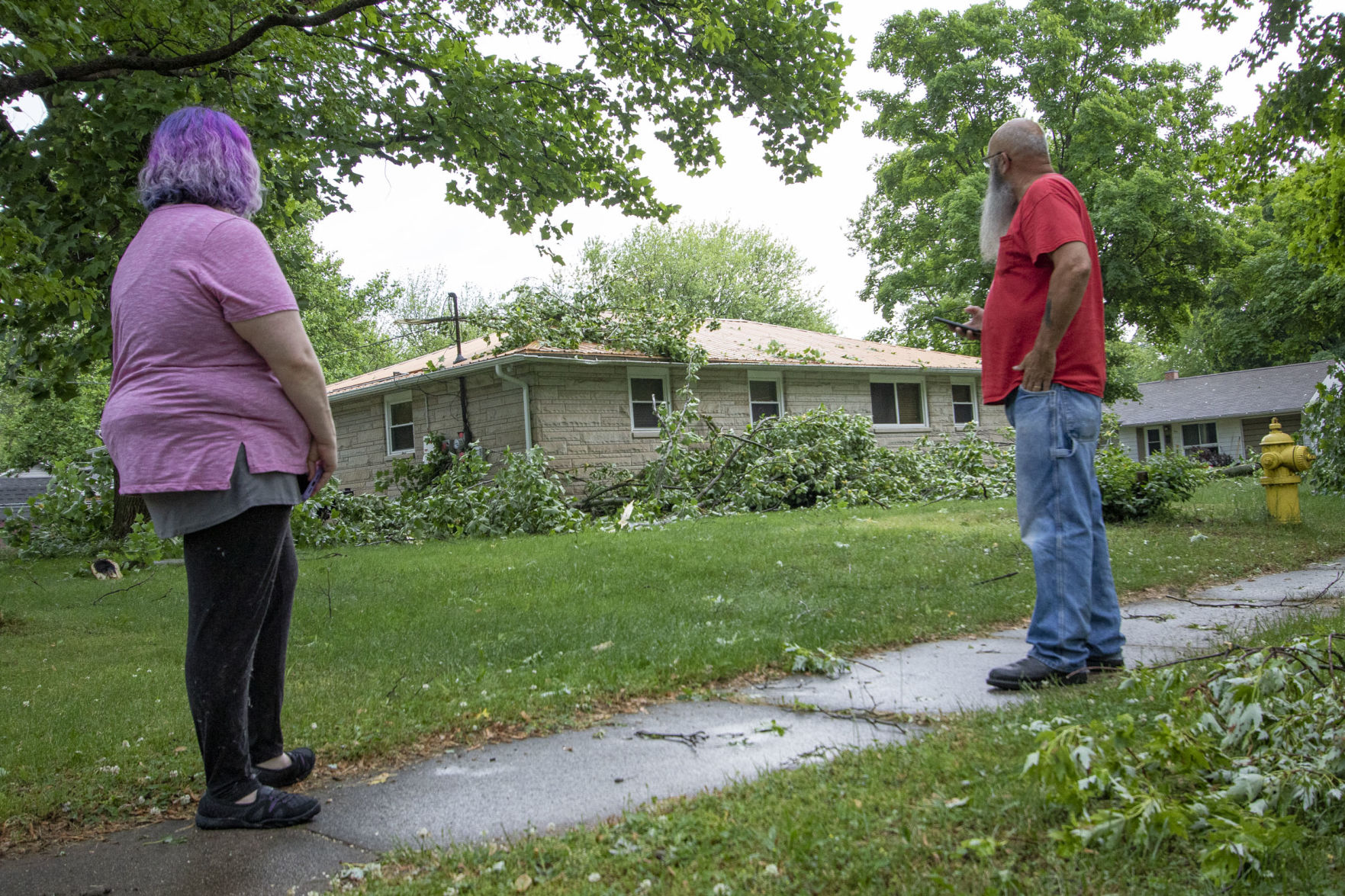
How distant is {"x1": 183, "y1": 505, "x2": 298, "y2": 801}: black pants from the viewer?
252cm

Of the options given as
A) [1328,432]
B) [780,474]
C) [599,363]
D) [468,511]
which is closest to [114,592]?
[468,511]

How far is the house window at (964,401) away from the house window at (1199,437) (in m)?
23.6

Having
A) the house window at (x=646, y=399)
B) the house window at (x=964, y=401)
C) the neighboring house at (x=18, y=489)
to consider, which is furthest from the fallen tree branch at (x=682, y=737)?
the neighboring house at (x=18, y=489)

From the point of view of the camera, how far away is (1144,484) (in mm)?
10117

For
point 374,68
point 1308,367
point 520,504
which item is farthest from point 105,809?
point 1308,367

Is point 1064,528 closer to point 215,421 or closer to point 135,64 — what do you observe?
point 215,421

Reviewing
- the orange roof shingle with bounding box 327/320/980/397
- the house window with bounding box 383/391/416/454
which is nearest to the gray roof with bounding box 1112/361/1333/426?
the orange roof shingle with bounding box 327/320/980/397

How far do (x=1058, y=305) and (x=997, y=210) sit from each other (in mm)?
701

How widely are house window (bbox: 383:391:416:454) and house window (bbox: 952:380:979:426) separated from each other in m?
13.5

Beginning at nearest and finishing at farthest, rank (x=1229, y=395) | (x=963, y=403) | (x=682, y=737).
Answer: (x=682, y=737), (x=963, y=403), (x=1229, y=395)

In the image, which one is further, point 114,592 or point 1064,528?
point 114,592

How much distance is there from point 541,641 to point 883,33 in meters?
33.2

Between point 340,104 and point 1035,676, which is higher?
point 340,104

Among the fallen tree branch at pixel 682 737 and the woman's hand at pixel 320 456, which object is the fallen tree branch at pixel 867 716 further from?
the woman's hand at pixel 320 456
